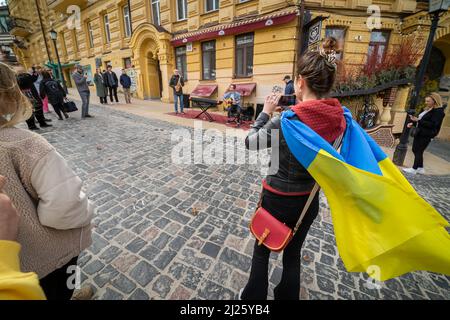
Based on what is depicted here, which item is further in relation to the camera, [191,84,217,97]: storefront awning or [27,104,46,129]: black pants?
Answer: [191,84,217,97]: storefront awning

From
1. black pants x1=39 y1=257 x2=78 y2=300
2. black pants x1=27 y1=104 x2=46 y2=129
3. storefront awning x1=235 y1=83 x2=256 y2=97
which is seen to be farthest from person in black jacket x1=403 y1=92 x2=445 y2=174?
black pants x1=27 y1=104 x2=46 y2=129

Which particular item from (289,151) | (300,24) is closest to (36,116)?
(289,151)

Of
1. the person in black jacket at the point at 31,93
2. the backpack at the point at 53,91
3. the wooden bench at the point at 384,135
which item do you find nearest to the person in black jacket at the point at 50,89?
the backpack at the point at 53,91

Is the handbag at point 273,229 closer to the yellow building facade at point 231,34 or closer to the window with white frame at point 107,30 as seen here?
the yellow building facade at point 231,34

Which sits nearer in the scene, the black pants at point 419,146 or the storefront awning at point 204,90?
the black pants at point 419,146

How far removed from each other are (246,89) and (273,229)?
1038 centimetres

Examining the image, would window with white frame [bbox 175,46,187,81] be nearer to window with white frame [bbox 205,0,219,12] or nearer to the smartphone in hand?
window with white frame [bbox 205,0,219,12]

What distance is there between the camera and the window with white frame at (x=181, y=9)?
42.2 feet

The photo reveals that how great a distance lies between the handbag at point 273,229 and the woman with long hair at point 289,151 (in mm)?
46

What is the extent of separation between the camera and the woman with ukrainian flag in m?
1.14

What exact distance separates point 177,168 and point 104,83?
35.3 feet

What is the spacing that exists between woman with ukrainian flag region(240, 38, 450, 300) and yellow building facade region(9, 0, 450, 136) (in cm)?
877

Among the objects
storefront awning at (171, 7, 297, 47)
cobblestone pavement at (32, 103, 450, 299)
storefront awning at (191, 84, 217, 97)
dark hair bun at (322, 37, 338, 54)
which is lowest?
cobblestone pavement at (32, 103, 450, 299)

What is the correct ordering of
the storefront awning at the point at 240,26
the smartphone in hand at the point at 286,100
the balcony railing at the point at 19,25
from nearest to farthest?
the smartphone in hand at the point at 286,100 → the storefront awning at the point at 240,26 → the balcony railing at the point at 19,25
